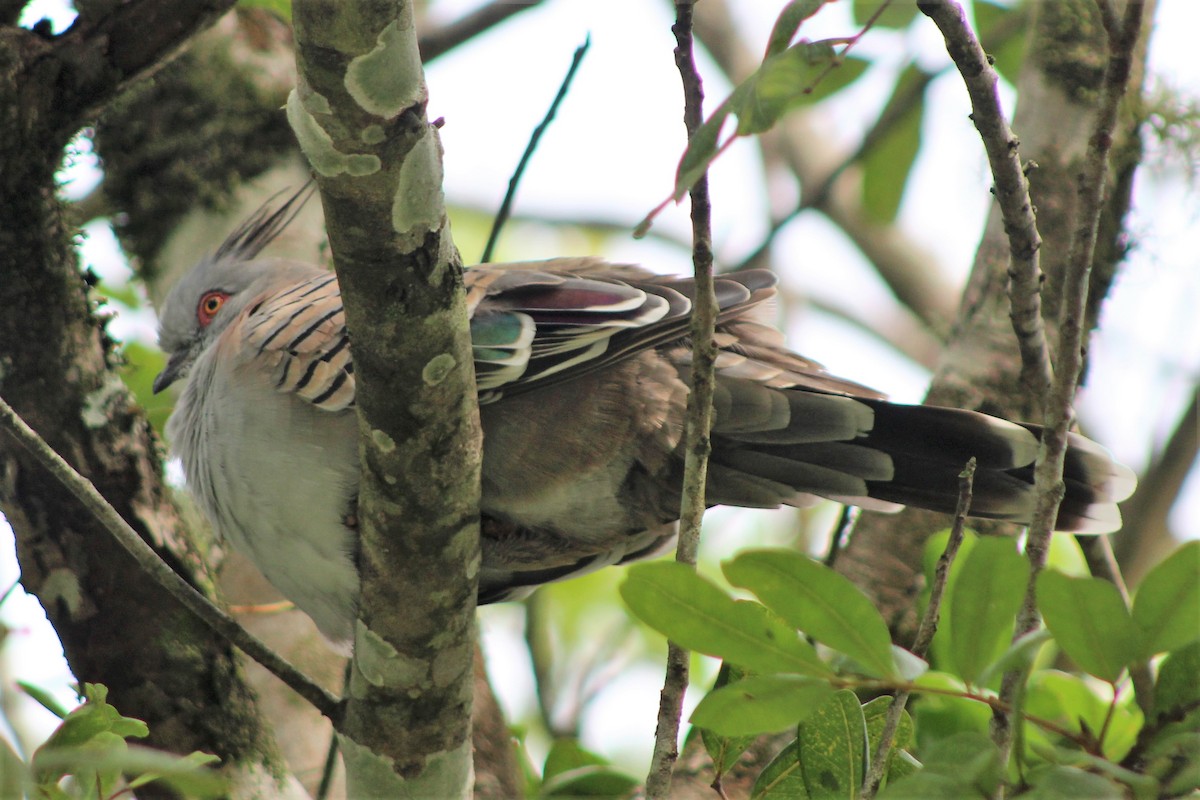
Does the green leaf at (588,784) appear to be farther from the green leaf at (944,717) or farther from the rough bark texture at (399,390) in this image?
the green leaf at (944,717)

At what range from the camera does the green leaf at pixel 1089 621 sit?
130 cm

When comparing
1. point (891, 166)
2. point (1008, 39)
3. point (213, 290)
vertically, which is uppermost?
point (1008, 39)

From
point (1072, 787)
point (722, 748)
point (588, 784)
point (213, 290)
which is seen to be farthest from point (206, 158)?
point (1072, 787)

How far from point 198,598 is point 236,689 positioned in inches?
28.4

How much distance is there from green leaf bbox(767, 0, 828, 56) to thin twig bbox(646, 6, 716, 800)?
0.67 ft

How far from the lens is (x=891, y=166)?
4.45 metres

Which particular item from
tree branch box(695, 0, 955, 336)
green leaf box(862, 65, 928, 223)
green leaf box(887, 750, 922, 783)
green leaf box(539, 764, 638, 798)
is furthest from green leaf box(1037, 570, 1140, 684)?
tree branch box(695, 0, 955, 336)

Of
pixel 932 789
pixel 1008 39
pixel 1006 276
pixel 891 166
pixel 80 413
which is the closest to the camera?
pixel 932 789

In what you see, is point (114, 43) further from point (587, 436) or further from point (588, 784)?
point (588, 784)

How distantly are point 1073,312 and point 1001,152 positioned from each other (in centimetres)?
34

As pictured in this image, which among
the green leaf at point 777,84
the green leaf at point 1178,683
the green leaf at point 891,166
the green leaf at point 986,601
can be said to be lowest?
the green leaf at point 1178,683

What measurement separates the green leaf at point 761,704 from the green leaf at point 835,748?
0.97 ft

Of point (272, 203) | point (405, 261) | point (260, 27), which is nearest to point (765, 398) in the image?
point (405, 261)

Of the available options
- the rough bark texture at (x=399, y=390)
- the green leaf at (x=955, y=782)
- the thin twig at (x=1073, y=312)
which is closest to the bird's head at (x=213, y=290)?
the rough bark texture at (x=399, y=390)
